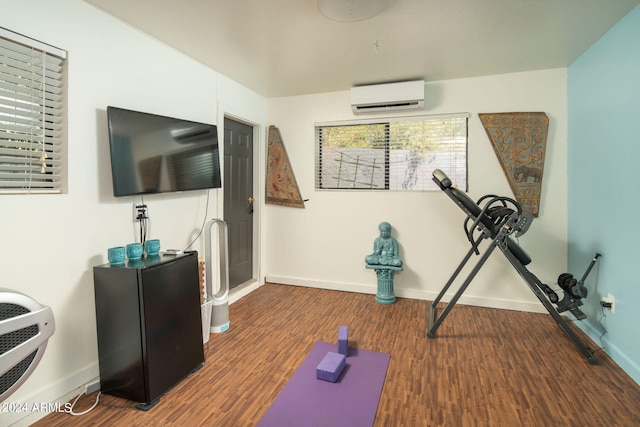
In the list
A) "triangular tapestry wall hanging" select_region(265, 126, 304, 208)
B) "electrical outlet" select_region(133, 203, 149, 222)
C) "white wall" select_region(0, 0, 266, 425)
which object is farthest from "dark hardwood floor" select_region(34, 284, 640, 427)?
"triangular tapestry wall hanging" select_region(265, 126, 304, 208)

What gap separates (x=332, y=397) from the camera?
76.9 inches

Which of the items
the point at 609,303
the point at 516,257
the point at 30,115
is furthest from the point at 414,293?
the point at 30,115

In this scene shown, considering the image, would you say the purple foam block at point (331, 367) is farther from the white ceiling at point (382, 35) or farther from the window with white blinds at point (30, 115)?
the white ceiling at point (382, 35)

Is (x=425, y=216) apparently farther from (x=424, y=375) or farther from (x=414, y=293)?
(x=424, y=375)

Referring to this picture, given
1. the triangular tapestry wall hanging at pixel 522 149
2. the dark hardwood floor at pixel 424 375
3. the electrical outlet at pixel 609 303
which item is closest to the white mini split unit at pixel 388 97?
the triangular tapestry wall hanging at pixel 522 149

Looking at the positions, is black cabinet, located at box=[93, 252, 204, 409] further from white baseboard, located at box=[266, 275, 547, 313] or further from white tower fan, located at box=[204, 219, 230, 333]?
white baseboard, located at box=[266, 275, 547, 313]

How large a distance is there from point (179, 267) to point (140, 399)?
0.76 metres

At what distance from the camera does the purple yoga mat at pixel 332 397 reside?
5.74 feet

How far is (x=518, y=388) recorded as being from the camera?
6.63 ft

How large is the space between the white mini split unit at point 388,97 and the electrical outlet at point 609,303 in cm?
228

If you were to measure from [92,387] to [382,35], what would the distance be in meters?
3.05

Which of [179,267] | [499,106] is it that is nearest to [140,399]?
[179,267]

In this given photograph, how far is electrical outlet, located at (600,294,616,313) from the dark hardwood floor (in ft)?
1.15

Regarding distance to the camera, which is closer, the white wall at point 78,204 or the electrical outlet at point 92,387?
the white wall at point 78,204
